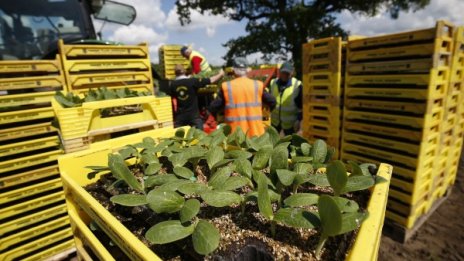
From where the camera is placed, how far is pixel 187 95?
4707 millimetres

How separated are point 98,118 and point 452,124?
165 inches

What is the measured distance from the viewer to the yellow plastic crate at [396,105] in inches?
109

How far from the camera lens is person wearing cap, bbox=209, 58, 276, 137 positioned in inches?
140

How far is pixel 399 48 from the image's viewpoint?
2857mm

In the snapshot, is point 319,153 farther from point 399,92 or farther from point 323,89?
point 323,89

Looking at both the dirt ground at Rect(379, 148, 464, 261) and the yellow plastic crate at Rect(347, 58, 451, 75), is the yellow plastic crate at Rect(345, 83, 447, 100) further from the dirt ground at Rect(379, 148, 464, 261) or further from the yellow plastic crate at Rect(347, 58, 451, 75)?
the dirt ground at Rect(379, 148, 464, 261)

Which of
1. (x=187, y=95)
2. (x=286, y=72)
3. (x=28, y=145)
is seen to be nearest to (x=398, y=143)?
(x=286, y=72)

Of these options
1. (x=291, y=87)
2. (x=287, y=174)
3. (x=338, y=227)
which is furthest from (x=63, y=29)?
(x=338, y=227)

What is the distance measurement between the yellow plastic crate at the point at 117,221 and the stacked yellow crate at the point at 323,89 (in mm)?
2605

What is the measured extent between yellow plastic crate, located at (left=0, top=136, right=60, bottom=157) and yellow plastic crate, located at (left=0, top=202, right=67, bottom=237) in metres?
0.63

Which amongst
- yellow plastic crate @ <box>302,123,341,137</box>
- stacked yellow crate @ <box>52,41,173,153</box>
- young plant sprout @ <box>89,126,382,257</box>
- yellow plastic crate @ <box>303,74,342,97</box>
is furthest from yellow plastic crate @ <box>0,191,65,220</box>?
yellow plastic crate @ <box>303,74,342,97</box>

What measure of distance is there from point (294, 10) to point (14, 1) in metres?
13.8

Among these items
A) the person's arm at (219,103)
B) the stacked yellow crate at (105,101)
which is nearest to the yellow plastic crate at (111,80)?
the stacked yellow crate at (105,101)

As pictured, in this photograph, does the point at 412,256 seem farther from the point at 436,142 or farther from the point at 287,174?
the point at 287,174
